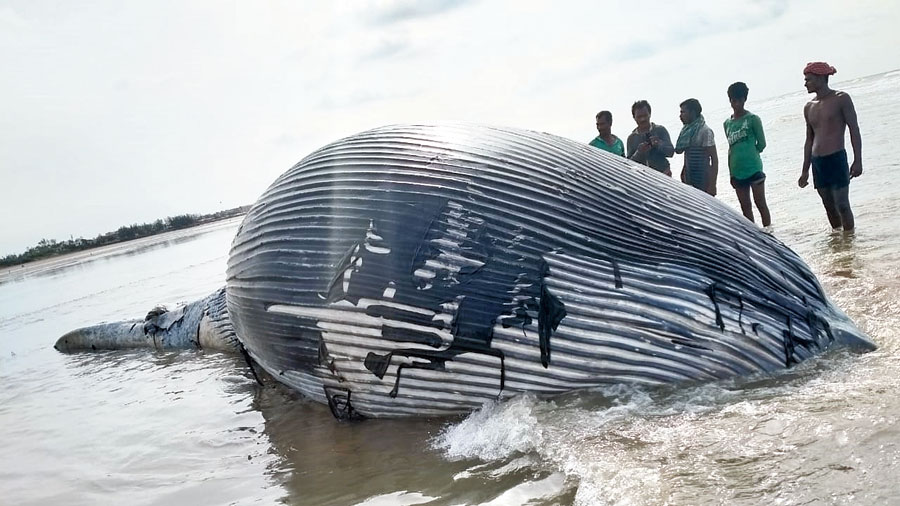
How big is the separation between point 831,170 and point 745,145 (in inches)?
61.6

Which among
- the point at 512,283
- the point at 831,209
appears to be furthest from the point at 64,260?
the point at 512,283

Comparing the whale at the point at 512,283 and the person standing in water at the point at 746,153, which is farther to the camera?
the person standing in water at the point at 746,153

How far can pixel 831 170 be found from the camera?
769 centimetres

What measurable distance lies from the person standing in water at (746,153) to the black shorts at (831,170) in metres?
1.11

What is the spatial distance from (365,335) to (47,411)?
444cm

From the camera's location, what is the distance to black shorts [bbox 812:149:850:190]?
7586 mm

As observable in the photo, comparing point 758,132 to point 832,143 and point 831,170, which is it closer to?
point 832,143

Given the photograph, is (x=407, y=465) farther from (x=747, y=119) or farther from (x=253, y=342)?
(x=747, y=119)

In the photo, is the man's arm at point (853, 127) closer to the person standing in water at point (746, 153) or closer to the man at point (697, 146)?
the person standing in water at point (746, 153)

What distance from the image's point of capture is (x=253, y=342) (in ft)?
15.4

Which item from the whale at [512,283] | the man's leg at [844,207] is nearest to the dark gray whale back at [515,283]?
the whale at [512,283]

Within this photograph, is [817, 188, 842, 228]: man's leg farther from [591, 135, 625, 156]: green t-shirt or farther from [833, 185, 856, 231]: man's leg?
[591, 135, 625, 156]: green t-shirt

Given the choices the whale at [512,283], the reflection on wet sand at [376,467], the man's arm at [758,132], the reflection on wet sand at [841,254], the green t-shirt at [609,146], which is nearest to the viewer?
the reflection on wet sand at [376,467]

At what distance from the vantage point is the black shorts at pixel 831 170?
7.59 metres
